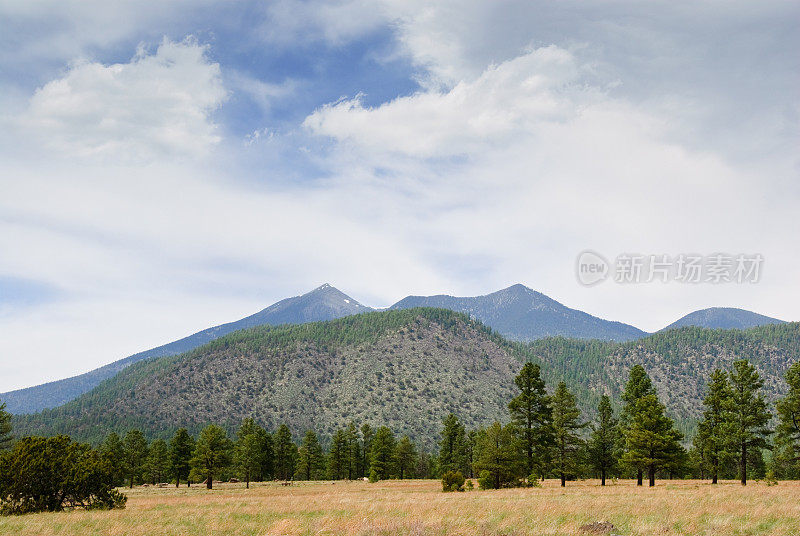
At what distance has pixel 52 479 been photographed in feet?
85.7

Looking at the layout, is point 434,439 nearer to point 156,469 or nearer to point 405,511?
point 156,469

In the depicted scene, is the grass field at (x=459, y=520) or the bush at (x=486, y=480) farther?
the bush at (x=486, y=480)

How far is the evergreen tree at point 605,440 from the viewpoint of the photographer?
66.6 metres

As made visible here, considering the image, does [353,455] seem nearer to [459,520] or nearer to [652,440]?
[652,440]

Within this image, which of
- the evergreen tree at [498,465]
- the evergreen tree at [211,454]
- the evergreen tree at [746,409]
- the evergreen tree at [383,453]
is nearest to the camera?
the evergreen tree at [498,465]

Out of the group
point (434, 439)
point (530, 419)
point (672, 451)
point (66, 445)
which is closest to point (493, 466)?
point (530, 419)

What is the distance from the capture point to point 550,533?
51.0ft

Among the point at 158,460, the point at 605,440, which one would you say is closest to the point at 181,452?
the point at 158,460

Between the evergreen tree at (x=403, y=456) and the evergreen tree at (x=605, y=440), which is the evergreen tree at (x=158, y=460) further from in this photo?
the evergreen tree at (x=605, y=440)

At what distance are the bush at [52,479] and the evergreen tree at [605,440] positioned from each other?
191ft

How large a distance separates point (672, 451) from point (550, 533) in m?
34.5

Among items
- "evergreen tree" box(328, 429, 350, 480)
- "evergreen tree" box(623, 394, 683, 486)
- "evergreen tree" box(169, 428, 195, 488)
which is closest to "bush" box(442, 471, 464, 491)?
"evergreen tree" box(623, 394, 683, 486)

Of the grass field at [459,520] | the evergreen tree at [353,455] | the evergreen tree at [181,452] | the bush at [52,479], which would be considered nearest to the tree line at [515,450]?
the bush at [52,479]

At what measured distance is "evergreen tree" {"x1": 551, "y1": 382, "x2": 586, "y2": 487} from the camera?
4722cm
